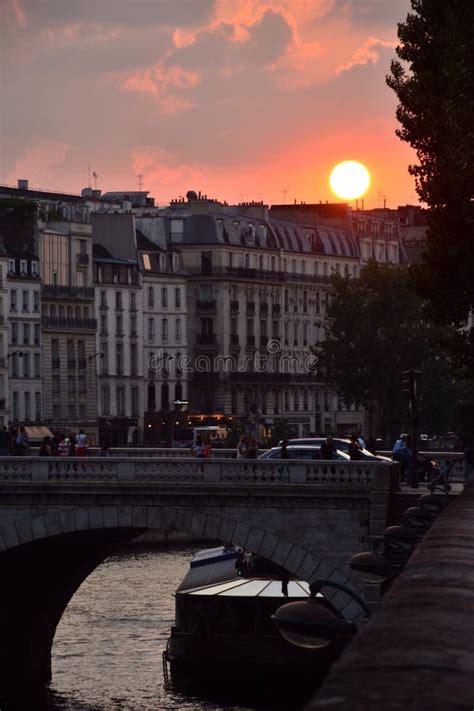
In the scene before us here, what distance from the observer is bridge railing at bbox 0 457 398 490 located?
5003 cm

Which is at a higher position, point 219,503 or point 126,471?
point 126,471

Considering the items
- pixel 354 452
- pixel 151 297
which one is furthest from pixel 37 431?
pixel 354 452

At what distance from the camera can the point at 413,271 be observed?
46.3 m

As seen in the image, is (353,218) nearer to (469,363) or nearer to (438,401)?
(438,401)

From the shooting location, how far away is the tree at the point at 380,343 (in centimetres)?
15838

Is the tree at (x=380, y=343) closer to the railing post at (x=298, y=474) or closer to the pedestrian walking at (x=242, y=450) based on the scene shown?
the pedestrian walking at (x=242, y=450)

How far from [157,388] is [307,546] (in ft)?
377

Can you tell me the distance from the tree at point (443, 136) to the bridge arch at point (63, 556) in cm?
670

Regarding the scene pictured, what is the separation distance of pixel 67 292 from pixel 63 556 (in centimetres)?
9290

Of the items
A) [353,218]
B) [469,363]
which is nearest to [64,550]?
[469,363]

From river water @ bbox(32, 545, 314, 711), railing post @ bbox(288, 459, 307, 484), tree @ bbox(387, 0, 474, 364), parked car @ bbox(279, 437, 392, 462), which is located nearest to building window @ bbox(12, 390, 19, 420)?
river water @ bbox(32, 545, 314, 711)

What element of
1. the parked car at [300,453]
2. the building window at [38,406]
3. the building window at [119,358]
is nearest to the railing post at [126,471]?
the parked car at [300,453]

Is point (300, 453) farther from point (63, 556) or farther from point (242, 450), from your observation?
point (63, 556)

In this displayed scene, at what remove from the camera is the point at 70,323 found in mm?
152750
